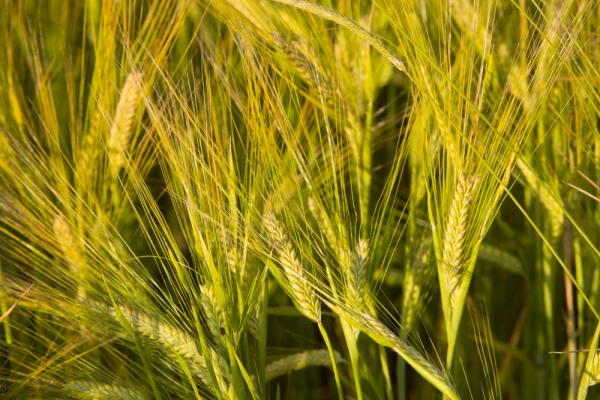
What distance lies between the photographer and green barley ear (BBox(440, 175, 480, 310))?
626mm

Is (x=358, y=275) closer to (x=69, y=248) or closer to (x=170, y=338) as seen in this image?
(x=170, y=338)

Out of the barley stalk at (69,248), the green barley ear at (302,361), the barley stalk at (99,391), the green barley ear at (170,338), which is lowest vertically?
the green barley ear at (302,361)

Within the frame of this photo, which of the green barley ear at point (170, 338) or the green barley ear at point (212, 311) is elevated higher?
the green barley ear at point (212, 311)

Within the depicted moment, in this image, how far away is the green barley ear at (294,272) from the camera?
0.62m

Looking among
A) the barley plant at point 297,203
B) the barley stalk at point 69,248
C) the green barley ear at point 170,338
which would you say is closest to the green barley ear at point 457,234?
the barley plant at point 297,203

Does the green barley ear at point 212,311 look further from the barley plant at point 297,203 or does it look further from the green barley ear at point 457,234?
the green barley ear at point 457,234

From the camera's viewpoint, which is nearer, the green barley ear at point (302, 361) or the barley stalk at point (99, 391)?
the barley stalk at point (99, 391)

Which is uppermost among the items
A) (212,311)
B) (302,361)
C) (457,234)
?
(457,234)

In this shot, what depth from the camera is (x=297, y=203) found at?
729 millimetres

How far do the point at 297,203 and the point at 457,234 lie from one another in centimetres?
20

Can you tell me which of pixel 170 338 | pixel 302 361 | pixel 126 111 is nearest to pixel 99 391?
pixel 170 338

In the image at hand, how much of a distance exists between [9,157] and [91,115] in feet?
0.38

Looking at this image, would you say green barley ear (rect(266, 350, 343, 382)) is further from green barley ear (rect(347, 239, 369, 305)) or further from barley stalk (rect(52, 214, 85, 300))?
barley stalk (rect(52, 214, 85, 300))

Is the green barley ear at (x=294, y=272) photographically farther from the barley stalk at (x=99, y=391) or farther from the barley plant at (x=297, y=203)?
the barley stalk at (x=99, y=391)
